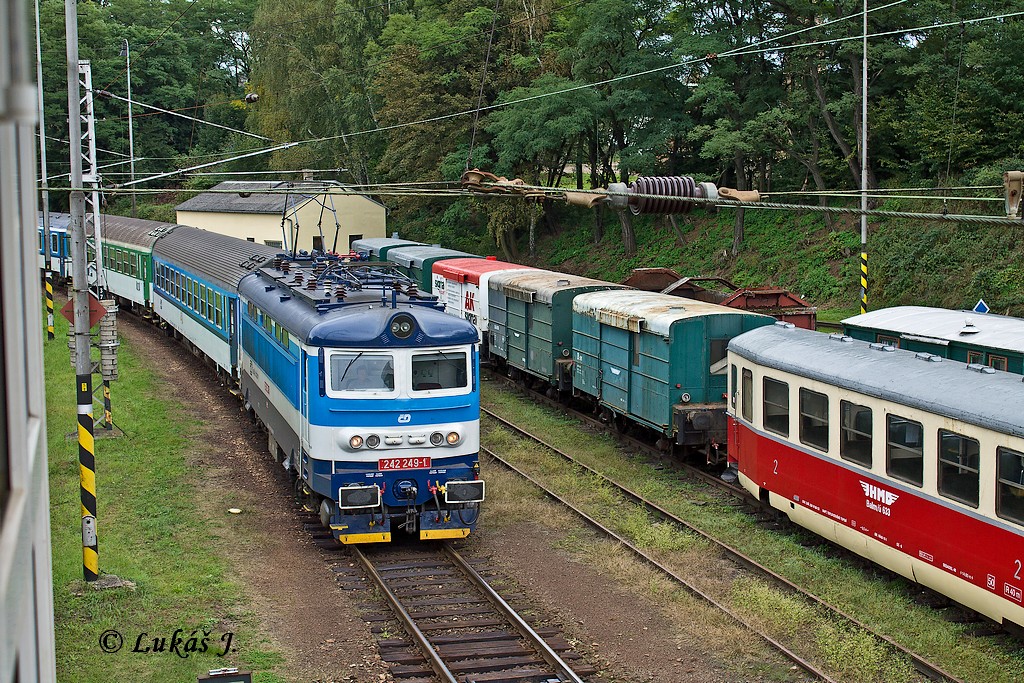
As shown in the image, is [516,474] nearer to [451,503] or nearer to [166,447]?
[451,503]

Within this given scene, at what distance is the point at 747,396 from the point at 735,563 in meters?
2.60

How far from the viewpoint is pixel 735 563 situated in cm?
1341

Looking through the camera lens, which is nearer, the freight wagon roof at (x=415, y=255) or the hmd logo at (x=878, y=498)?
the hmd logo at (x=878, y=498)

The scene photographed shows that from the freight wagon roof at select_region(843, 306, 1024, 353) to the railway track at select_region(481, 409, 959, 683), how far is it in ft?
12.0

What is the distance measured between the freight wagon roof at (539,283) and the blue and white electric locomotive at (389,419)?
30.5 feet

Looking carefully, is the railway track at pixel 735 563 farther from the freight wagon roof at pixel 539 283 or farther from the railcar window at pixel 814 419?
the freight wagon roof at pixel 539 283

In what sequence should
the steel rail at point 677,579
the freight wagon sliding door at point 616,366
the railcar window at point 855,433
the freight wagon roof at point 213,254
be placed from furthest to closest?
the freight wagon roof at point 213,254
the freight wagon sliding door at point 616,366
the railcar window at point 855,433
the steel rail at point 677,579

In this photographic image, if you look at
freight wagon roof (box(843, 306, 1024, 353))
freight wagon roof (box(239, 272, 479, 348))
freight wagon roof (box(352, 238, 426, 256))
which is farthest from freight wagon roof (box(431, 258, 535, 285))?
freight wagon roof (box(239, 272, 479, 348))

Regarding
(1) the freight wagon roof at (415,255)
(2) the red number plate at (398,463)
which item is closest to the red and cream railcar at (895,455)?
(2) the red number plate at (398,463)

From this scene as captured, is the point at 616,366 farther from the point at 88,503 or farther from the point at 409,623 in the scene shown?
the point at 88,503

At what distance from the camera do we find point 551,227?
49375 mm

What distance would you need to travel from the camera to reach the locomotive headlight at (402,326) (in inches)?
516

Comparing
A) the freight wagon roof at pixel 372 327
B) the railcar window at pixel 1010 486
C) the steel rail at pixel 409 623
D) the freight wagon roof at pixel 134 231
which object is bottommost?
the steel rail at pixel 409 623

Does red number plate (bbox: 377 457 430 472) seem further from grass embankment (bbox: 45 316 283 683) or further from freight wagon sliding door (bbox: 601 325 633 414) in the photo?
freight wagon sliding door (bbox: 601 325 633 414)
